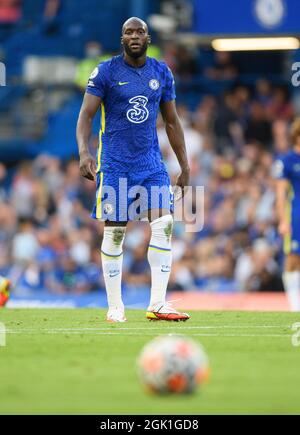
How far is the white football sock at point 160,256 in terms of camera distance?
33.5 feet

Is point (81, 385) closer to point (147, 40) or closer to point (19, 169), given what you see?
point (147, 40)

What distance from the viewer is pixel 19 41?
25500 mm

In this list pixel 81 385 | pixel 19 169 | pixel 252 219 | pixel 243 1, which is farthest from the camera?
pixel 19 169

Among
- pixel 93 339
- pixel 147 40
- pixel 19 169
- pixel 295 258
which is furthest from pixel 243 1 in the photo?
pixel 93 339

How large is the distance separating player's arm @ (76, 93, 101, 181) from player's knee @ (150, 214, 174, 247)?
70cm

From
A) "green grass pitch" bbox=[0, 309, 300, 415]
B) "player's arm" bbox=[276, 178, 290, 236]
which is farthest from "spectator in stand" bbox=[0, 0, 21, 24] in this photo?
"green grass pitch" bbox=[0, 309, 300, 415]

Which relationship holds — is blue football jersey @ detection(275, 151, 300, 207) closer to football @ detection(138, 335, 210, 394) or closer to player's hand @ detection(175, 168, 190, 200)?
player's hand @ detection(175, 168, 190, 200)

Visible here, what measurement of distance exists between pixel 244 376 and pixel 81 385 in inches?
40.2

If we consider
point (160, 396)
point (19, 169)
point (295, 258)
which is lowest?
point (160, 396)

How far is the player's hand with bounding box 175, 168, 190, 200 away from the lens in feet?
35.1

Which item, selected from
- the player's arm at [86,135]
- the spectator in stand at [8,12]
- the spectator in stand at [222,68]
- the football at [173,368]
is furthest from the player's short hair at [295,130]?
the spectator in stand at [8,12]

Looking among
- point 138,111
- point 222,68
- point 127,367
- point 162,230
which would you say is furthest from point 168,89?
point 222,68

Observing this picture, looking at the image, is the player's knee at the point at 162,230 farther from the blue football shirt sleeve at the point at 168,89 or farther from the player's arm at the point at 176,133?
the blue football shirt sleeve at the point at 168,89

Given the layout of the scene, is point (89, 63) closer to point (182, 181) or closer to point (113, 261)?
point (182, 181)
